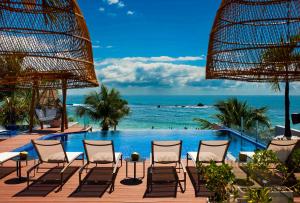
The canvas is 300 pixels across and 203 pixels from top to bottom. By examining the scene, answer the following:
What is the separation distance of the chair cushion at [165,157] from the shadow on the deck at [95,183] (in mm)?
1157

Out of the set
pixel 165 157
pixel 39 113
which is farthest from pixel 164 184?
pixel 39 113

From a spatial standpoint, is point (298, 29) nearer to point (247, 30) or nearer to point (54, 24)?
point (247, 30)

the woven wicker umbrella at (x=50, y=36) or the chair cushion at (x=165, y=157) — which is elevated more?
the woven wicker umbrella at (x=50, y=36)

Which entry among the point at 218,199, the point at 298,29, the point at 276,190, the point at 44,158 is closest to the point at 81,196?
the point at 44,158

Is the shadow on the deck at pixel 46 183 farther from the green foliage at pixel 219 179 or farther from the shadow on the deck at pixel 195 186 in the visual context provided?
the green foliage at pixel 219 179

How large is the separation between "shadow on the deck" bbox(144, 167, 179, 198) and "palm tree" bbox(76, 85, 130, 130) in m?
15.4

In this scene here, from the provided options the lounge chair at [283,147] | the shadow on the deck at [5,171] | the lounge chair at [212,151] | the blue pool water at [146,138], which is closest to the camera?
the lounge chair at [212,151]

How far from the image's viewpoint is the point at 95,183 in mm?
6895

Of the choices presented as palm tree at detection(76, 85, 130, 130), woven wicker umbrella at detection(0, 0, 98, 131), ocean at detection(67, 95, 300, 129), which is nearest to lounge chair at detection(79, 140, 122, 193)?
woven wicker umbrella at detection(0, 0, 98, 131)

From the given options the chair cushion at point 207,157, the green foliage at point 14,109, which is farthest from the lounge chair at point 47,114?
the chair cushion at point 207,157

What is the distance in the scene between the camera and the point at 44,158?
723cm

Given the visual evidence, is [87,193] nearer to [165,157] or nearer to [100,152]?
[100,152]

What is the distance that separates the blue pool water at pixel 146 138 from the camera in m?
13.1

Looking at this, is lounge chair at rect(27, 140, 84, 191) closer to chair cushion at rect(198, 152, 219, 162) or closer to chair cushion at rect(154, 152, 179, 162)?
chair cushion at rect(154, 152, 179, 162)
